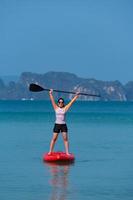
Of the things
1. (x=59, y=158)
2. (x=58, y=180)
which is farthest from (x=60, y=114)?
(x=58, y=180)

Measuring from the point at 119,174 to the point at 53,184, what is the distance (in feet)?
8.06

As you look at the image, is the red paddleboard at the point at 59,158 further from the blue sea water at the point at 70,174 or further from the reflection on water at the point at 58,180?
the reflection on water at the point at 58,180

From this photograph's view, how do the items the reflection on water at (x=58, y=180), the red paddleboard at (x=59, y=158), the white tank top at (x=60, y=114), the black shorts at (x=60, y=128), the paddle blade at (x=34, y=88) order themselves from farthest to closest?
the paddle blade at (x=34, y=88)
the black shorts at (x=60, y=128)
the white tank top at (x=60, y=114)
the red paddleboard at (x=59, y=158)
the reflection on water at (x=58, y=180)

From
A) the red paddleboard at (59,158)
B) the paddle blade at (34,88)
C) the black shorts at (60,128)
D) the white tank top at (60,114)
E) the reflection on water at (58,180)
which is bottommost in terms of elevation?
the reflection on water at (58,180)

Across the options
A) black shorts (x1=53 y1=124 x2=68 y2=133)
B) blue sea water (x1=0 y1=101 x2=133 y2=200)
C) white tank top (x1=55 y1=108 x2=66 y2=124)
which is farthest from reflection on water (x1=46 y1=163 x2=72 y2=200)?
white tank top (x1=55 y1=108 x2=66 y2=124)

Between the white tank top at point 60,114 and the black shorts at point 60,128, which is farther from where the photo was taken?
the black shorts at point 60,128

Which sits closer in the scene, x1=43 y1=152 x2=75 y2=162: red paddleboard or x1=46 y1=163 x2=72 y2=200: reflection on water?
x1=46 y1=163 x2=72 y2=200: reflection on water

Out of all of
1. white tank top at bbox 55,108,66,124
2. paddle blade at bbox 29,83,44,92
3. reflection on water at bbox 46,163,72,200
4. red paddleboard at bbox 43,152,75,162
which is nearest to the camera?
reflection on water at bbox 46,163,72,200

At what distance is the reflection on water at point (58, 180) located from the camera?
53.7 ft

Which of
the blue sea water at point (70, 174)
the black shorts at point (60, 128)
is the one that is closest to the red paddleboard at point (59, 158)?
the blue sea water at point (70, 174)

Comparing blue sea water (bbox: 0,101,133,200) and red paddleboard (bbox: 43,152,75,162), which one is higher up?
red paddleboard (bbox: 43,152,75,162)

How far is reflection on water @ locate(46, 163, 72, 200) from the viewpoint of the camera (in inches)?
644

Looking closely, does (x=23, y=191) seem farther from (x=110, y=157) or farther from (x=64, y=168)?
(x=110, y=157)

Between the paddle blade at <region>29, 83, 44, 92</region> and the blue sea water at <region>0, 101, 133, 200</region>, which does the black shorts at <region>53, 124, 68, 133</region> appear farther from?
the paddle blade at <region>29, 83, 44, 92</region>
